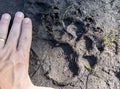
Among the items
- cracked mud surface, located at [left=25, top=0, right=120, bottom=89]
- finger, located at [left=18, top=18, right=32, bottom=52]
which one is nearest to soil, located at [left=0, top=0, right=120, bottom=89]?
cracked mud surface, located at [left=25, top=0, right=120, bottom=89]

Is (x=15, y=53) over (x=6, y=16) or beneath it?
beneath

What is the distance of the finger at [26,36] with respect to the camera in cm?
302

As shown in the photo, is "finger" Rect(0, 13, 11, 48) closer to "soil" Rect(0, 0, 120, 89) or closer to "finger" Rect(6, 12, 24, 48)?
"finger" Rect(6, 12, 24, 48)

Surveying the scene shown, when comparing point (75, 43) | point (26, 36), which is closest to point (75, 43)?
point (75, 43)

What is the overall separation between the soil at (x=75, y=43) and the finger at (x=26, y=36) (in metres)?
0.14

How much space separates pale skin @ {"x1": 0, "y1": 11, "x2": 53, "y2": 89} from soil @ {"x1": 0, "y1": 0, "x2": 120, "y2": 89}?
15 cm

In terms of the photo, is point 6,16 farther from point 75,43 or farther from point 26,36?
point 75,43

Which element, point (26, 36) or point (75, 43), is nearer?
point (26, 36)

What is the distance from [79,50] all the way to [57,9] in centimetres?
36

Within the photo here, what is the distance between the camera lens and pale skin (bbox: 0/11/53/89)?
2.94 metres

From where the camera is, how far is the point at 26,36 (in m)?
3.04

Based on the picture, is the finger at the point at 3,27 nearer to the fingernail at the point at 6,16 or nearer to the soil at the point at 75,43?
the fingernail at the point at 6,16

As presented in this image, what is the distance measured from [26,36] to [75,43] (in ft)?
1.22

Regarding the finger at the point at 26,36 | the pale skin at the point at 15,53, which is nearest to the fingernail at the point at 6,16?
the pale skin at the point at 15,53
